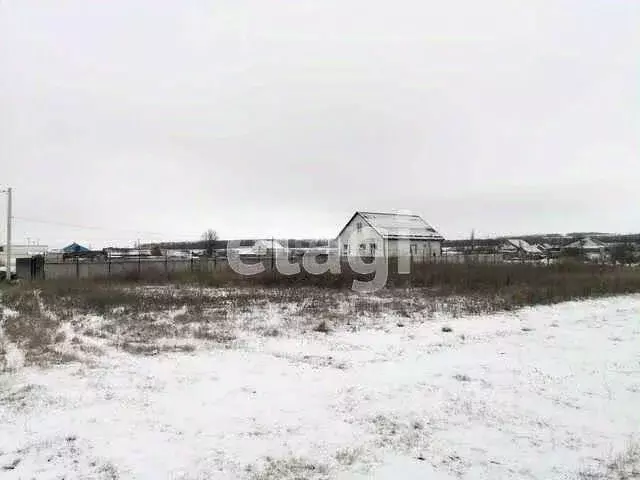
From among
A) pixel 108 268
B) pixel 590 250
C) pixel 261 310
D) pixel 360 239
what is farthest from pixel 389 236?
pixel 590 250

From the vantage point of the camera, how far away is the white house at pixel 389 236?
112 ft

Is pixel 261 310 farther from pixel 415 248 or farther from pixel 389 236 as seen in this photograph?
pixel 415 248

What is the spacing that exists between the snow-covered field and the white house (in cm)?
2620

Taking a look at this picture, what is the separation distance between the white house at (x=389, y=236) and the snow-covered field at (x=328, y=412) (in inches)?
1032

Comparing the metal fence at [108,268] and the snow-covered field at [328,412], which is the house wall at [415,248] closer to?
the metal fence at [108,268]

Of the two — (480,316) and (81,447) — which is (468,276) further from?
(81,447)

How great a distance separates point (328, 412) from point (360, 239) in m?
32.1

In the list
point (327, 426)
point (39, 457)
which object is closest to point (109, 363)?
point (39, 457)

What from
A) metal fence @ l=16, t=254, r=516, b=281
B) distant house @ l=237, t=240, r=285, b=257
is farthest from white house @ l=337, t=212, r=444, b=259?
metal fence @ l=16, t=254, r=516, b=281

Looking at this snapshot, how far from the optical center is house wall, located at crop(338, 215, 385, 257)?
113 feet

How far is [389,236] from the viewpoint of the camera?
111 feet

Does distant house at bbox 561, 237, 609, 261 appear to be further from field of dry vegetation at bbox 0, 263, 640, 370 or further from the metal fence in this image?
the metal fence

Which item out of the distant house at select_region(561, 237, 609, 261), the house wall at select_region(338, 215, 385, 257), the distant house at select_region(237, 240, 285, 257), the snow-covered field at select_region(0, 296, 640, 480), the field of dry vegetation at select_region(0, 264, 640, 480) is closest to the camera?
the snow-covered field at select_region(0, 296, 640, 480)

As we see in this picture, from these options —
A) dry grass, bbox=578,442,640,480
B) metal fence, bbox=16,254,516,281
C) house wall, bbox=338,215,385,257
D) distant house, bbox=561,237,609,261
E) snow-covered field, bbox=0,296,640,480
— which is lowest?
snow-covered field, bbox=0,296,640,480
